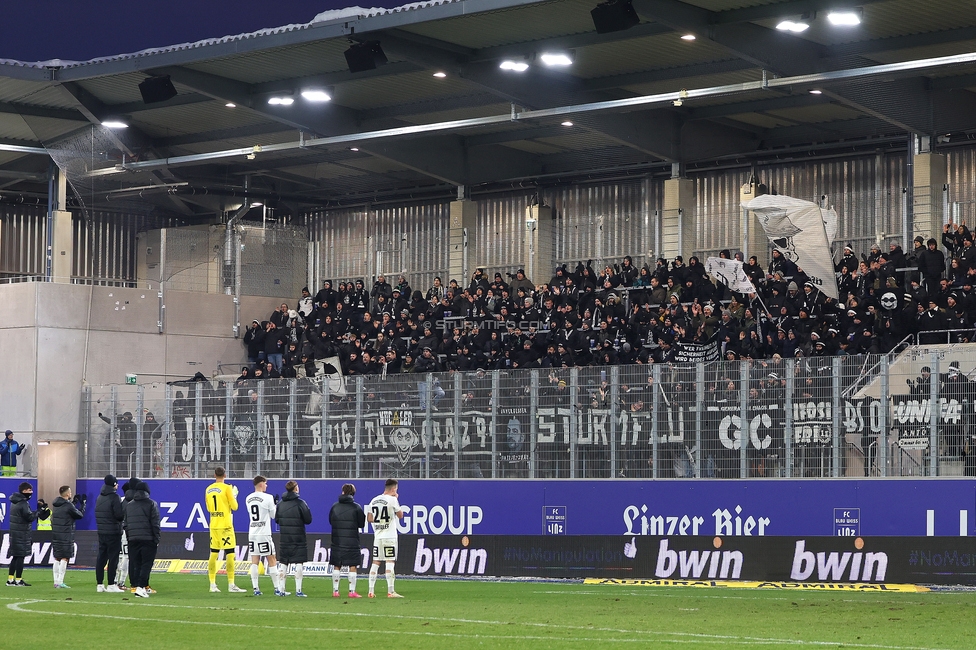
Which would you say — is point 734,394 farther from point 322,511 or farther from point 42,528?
point 42,528

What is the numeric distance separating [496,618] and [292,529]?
5412 millimetres

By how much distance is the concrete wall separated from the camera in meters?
36.8

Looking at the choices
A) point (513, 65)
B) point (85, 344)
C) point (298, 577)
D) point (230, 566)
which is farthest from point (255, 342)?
point (298, 577)

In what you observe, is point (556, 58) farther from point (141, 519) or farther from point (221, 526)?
point (141, 519)

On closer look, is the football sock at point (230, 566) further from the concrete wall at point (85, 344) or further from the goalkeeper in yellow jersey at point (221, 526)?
the concrete wall at point (85, 344)

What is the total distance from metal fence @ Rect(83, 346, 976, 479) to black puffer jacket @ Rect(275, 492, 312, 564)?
663 cm

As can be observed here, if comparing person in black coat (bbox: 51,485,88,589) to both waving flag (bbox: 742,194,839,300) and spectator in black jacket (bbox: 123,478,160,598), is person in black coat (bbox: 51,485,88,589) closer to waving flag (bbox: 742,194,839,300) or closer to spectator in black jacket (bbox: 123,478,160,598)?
spectator in black jacket (bbox: 123,478,160,598)

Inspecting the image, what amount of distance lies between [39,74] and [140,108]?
304 centimetres

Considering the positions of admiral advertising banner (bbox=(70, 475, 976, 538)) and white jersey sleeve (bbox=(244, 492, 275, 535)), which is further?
admiral advertising banner (bbox=(70, 475, 976, 538))

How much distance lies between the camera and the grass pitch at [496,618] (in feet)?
47.8

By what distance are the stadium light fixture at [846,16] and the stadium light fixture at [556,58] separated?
18.6 feet

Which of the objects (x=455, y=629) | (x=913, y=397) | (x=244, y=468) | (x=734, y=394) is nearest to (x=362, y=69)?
A: (x=244, y=468)

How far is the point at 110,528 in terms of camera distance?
22.5m

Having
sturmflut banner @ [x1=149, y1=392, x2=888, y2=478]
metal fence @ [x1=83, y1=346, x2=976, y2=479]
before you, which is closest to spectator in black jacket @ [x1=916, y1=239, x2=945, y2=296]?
metal fence @ [x1=83, y1=346, x2=976, y2=479]
